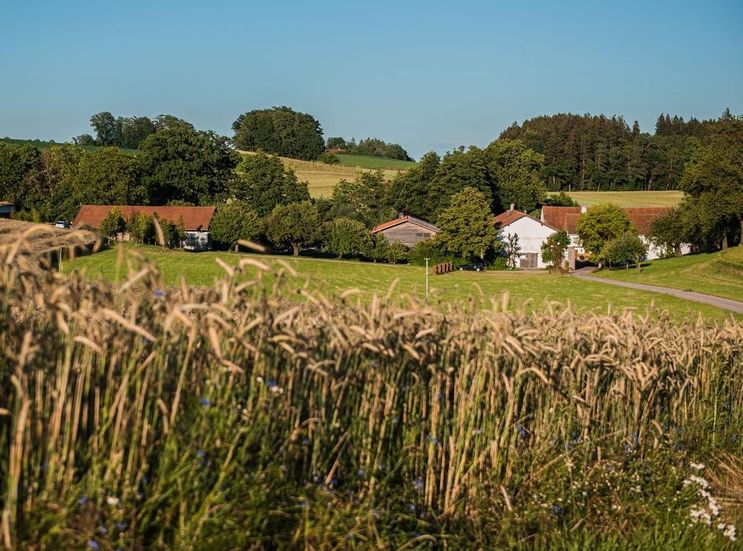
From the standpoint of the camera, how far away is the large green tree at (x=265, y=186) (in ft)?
328

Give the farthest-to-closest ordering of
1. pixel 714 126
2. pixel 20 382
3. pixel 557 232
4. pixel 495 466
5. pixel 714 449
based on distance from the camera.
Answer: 1. pixel 557 232
2. pixel 714 126
3. pixel 714 449
4. pixel 495 466
5. pixel 20 382

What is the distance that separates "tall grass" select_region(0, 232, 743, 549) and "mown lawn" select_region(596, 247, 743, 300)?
4075cm

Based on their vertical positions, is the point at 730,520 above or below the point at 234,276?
below

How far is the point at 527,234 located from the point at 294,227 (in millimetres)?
24850

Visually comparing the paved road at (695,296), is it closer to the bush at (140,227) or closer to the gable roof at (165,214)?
the bush at (140,227)

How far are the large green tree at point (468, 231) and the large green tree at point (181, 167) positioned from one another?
A: 33.0m

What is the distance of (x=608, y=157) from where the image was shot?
152 m

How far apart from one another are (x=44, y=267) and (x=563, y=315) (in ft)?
15.7

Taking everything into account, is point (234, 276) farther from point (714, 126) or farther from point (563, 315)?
point (714, 126)

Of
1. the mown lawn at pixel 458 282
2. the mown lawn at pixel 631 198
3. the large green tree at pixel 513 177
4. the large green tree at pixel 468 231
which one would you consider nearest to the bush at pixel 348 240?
the mown lawn at pixel 458 282

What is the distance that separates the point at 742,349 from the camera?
29.6 ft

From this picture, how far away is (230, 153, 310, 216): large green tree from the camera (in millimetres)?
99875

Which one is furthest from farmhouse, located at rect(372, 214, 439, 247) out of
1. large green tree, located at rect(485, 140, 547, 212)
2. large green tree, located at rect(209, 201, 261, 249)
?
large green tree, located at rect(485, 140, 547, 212)

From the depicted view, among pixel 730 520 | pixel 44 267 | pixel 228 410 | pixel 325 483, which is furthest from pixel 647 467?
pixel 44 267
